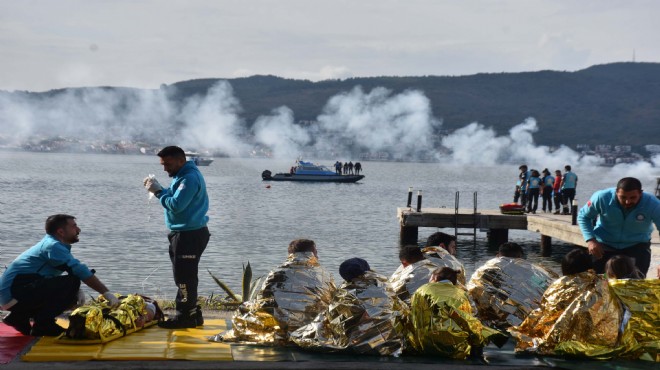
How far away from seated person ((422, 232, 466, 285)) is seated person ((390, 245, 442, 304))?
0.55 ft

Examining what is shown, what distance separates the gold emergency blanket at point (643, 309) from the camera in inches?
380

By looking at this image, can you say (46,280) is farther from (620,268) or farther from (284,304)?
(620,268)

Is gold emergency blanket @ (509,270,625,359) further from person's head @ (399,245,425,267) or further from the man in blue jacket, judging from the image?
the man in blue jacket

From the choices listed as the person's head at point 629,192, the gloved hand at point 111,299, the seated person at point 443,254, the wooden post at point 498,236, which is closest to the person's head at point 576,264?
the seated person at point 443,254

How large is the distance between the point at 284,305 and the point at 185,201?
5.75 feet

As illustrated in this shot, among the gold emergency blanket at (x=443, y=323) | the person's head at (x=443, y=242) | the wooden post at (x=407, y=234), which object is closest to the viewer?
the gold emergency blanket at (x=443, y=323)

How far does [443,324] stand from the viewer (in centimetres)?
927

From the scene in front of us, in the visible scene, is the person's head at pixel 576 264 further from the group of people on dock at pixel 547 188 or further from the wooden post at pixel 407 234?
the group of people on dock at pixel 547 188

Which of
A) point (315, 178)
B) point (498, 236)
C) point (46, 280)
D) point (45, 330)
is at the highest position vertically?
point (46, 280)

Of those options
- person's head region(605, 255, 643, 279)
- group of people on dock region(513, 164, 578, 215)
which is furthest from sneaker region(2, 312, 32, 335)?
group of people on dock region(513, 164, 578, 215)

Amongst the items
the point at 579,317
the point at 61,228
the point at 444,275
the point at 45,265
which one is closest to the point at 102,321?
the point at 45,265

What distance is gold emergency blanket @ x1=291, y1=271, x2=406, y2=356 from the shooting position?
370 inches

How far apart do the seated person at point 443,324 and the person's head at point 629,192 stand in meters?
2.85

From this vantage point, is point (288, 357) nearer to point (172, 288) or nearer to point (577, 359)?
point (577, 359)
